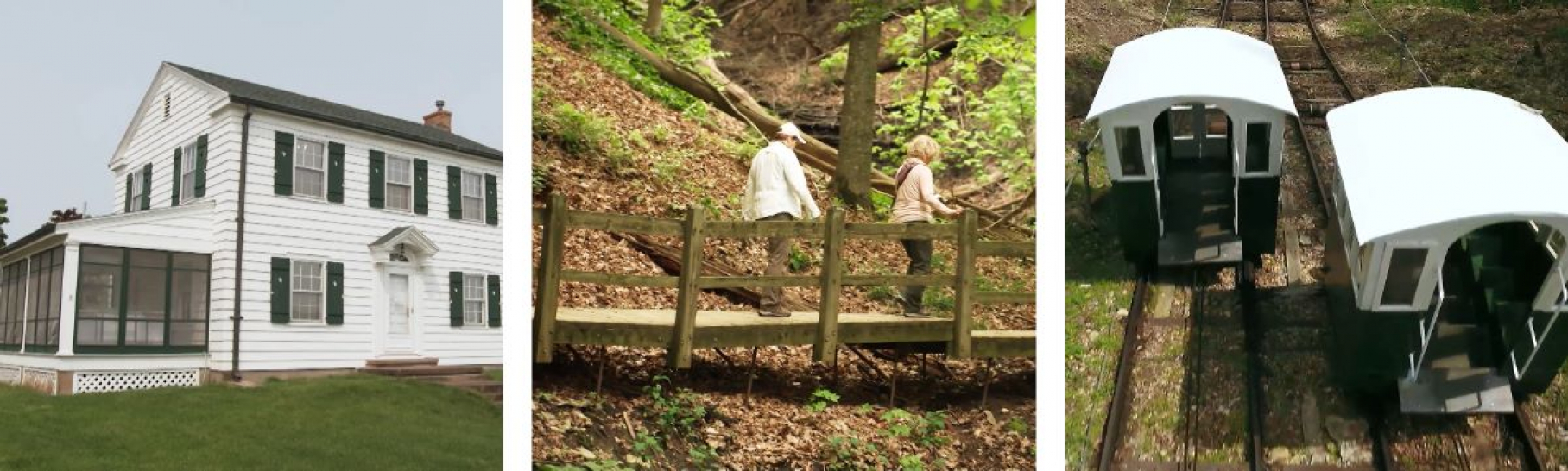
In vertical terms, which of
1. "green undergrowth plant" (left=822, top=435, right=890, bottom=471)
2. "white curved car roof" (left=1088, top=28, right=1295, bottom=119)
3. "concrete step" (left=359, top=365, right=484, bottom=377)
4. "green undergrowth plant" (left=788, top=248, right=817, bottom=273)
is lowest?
"green undergrowth plant" (left=822, top=435, right=890, bottom=471)

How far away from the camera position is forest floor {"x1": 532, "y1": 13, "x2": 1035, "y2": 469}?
21.4 feet

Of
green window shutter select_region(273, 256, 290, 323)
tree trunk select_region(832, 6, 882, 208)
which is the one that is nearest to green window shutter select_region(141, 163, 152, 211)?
green window shutter select_region(273, 256, 290, 323)

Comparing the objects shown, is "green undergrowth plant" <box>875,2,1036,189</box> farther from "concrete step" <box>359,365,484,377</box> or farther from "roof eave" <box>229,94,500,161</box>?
"concrete step" <box>359,365,484,377</box>

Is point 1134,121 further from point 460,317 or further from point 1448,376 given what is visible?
point 460,317

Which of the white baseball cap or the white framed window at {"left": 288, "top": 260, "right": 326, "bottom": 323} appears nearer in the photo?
the white baseball cap

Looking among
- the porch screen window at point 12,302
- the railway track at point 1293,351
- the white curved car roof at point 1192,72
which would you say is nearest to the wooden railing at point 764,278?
the railway track at point 1293,351

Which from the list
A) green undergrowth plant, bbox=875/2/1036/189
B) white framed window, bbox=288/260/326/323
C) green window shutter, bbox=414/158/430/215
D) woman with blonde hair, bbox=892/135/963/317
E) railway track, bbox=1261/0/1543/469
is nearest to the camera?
railway track, bbox=1261/0/1543/469

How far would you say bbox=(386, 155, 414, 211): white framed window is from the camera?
9.31m

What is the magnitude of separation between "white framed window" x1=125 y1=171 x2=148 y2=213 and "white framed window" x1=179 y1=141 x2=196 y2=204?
10.3 inches

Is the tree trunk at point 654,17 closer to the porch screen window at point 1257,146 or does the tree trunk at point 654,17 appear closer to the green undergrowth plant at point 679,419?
the green undergrowth plant at point 679,419

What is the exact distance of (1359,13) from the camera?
7793mm

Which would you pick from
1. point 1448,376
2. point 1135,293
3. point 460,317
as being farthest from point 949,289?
point 460,317

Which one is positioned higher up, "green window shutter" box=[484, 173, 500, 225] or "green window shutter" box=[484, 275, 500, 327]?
"green window shutter" box=[484, 173, 500, 225]

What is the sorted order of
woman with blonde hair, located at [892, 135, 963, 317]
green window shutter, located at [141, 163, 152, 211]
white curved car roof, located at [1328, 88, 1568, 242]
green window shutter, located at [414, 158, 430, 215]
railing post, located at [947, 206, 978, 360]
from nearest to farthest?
1. white curved car roof, located at [1328, 88, 1568, 242]
2. railing post, located at [947, 206, 978, 360]
3. woman with blonde hair, located at [892, 135, 963, 317]
4. green window shutter, located at [141, 163, 152, 211]
5. green window shutter, located at [414, 158, 430, 215]
